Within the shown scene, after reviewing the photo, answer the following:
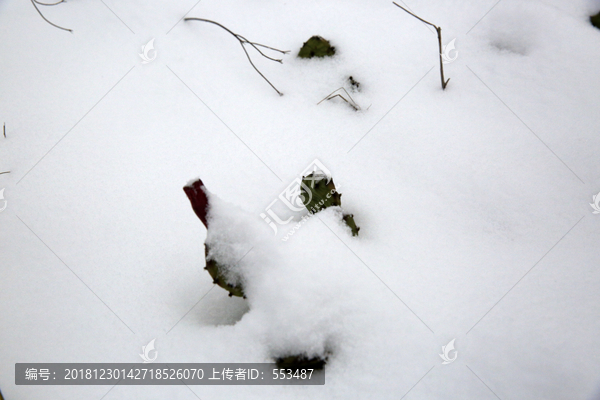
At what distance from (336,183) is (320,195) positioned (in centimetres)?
14

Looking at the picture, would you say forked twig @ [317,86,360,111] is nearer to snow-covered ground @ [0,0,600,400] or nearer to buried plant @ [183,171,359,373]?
snow-covered ground @ [0,0,600,400]

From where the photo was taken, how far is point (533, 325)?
1.08 m

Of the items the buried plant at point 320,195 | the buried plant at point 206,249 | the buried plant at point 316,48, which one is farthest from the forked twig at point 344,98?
the buried plant at point 206,249

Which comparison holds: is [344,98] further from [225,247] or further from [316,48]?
[225,247]

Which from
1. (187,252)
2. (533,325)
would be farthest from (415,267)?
(187,252)

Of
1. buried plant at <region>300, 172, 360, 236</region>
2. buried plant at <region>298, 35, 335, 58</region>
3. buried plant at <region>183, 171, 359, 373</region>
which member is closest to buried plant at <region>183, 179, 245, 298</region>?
buried plant at <region>183, 171, 359, 373</region>

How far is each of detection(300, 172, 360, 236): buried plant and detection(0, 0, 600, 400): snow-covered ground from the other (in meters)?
0.05

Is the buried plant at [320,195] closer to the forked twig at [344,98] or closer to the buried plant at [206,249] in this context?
the buried plant at [206,249]

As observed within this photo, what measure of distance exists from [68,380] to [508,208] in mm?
1473

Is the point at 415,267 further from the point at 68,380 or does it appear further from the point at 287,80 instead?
the point at 68,380

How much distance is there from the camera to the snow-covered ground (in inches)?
40.6

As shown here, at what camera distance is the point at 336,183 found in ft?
4.31

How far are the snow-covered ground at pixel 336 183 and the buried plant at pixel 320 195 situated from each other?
0.05 meters

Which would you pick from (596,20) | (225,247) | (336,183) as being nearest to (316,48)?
(336,183)
